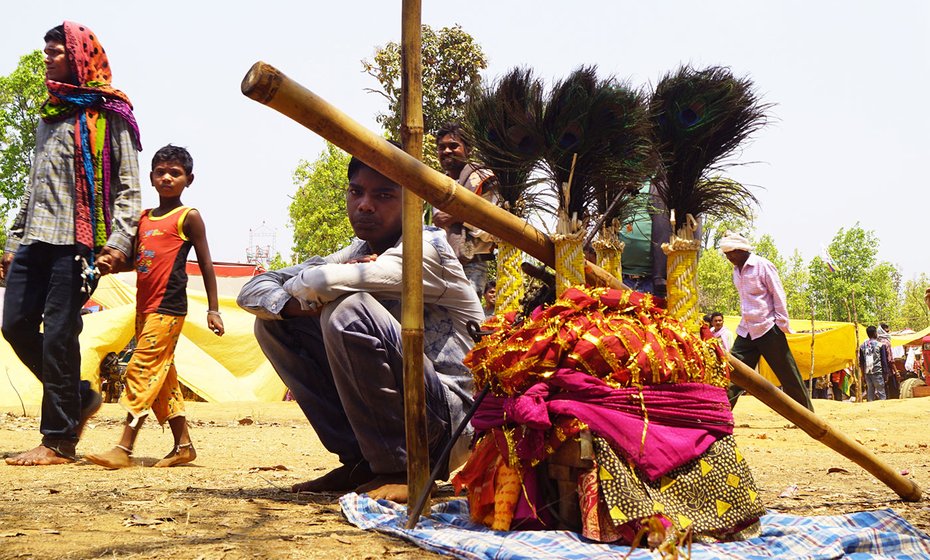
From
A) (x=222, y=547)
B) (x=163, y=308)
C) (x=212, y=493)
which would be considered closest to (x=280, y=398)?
(x=163, y=308)

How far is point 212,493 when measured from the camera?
11.6 feet

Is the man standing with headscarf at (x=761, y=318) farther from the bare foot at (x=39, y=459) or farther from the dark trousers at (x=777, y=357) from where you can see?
the bare foot at (x=39, y=459)

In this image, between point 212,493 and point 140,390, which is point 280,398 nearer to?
point 140,390

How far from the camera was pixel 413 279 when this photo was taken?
9.37 feet

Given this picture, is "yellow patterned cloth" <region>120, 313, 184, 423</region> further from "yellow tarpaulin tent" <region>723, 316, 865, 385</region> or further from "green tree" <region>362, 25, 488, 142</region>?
"yellow tarpaulin tent" <region>723, 316, 865, 385</region>

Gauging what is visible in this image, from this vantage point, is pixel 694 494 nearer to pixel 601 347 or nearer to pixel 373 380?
pixel 601 347

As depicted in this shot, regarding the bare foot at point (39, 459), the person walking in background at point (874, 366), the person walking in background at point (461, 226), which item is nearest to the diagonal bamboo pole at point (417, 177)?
the person walking in background at point (461, 226)

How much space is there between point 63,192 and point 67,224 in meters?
0.19

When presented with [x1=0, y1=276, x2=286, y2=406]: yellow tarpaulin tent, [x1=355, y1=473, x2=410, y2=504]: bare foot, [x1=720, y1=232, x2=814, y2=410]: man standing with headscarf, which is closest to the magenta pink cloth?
[x1=355, y1=473, x2=410, y2=504]: bare foot

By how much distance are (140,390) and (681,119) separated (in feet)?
9.99

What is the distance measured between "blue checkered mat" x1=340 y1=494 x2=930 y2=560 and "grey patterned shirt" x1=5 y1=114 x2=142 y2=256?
260 cm

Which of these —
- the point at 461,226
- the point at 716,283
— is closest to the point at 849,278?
the point at 716,283

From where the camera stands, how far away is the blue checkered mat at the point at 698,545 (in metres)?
2.46

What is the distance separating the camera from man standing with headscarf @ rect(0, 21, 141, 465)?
4.73 meters
